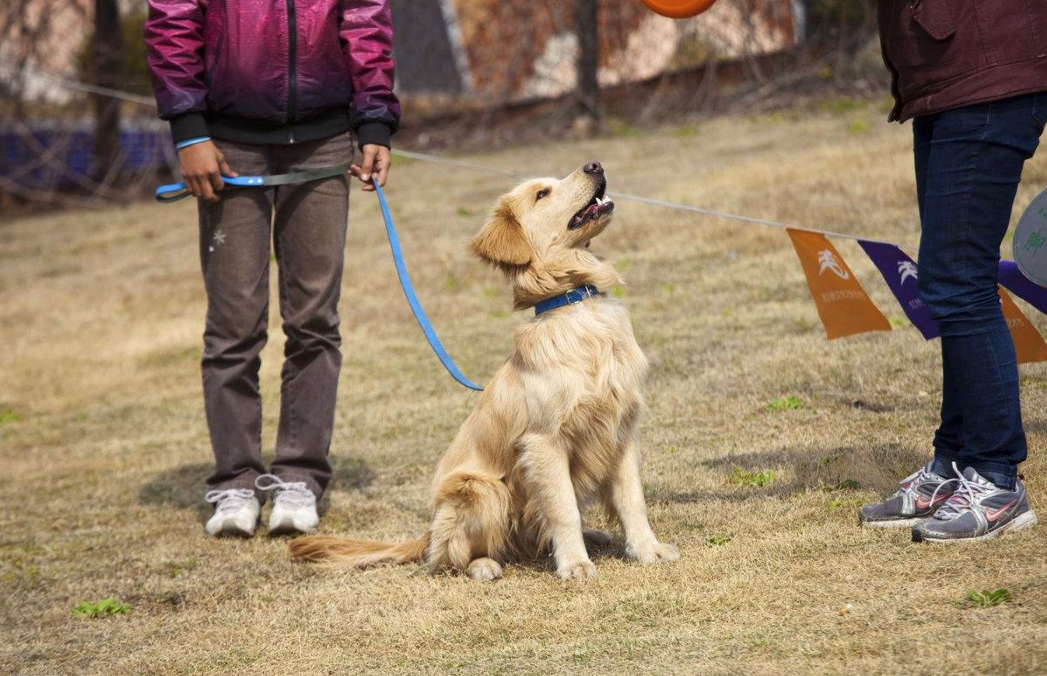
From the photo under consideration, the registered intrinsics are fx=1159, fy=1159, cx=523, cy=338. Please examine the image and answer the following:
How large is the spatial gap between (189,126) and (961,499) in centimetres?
311

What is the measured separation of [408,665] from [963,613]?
4.89 feet

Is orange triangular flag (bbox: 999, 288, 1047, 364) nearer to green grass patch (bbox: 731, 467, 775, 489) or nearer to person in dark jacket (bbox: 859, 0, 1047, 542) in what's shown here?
person in dark jacket (bbox: 859, 0, 1047, 542)

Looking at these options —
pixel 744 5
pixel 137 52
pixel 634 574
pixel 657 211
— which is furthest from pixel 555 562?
pixel 137 52

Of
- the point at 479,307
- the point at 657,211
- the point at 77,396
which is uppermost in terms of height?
the point at 657,211

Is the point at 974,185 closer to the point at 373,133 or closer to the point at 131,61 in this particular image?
the point at 373,133

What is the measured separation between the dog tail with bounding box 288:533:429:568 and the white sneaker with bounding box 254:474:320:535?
41 centimetres

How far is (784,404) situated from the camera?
18.2ft

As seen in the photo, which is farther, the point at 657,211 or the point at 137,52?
the point at 137,52

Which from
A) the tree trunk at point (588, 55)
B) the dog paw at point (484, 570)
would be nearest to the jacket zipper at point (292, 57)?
the dog paw at point (484, 570)

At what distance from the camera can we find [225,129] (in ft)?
15.3

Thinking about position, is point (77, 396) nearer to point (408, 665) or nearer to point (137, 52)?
point (408, 665)

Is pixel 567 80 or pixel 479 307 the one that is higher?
pixel 567 80

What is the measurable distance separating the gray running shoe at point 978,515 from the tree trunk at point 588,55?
11.6 metres

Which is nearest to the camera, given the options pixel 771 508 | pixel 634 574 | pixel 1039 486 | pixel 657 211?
pixel 634 574
